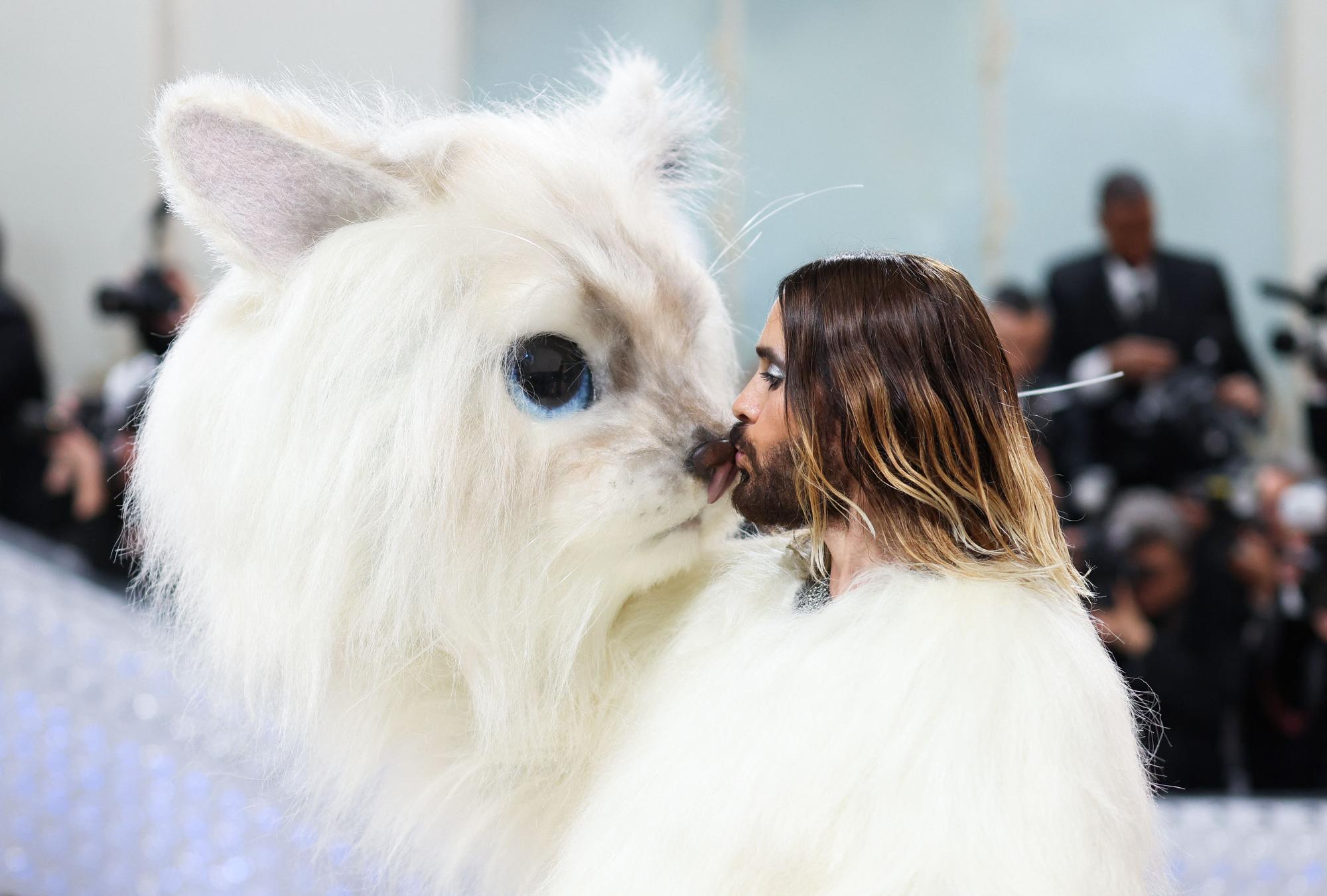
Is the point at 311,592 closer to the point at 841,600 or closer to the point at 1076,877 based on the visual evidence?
the point at 841,600

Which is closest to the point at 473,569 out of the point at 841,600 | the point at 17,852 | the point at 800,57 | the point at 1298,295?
the point at 841,600

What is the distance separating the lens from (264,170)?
2.55ft

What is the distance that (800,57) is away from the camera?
4754mm

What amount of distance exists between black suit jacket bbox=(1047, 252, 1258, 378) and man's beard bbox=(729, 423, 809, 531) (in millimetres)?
2189

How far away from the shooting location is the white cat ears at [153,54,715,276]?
77 cm

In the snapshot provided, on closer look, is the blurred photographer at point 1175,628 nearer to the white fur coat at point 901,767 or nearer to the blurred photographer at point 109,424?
the white fur coat at point 901,767

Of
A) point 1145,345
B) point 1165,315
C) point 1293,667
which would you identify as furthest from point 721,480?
point 1165,315

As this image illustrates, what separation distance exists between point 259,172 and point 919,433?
0.46m

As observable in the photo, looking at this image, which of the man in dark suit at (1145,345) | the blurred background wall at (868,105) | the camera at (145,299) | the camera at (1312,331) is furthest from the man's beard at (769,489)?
the blurred background wall at (868,105)

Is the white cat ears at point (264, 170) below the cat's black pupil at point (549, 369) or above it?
above

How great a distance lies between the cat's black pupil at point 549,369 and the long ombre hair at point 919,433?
0.14m

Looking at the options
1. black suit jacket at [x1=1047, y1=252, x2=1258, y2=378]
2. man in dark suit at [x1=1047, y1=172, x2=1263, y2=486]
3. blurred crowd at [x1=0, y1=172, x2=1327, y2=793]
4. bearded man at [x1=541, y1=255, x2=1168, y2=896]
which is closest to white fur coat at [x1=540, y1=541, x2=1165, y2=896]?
bearded man at [x1=541, y1=255, x2=1168, y2=896]

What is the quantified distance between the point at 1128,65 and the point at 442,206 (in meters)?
4.43

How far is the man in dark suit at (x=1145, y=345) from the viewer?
2.62m
